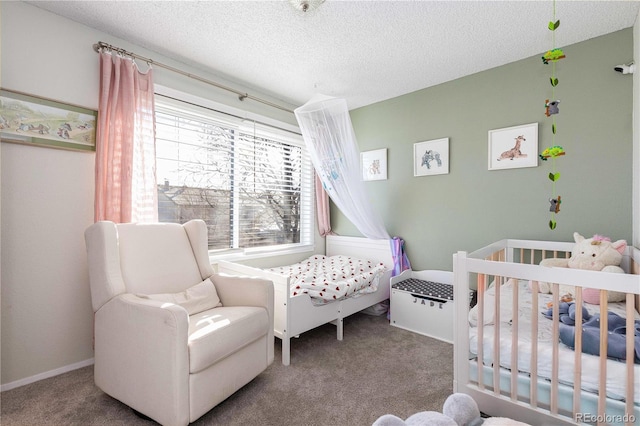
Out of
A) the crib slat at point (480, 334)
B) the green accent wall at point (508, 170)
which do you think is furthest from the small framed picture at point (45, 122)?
the green accent wall at point (508, 170)

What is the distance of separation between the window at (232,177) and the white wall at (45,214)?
562 millimetres

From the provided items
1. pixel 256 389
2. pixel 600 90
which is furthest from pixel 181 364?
pixel 600 90

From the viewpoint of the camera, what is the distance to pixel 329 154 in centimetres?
285

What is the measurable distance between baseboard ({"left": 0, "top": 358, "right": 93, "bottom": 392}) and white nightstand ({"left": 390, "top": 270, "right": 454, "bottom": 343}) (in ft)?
8.37

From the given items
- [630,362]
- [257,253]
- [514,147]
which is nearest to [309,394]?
[630,362]

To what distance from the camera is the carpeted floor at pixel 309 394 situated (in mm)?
1584

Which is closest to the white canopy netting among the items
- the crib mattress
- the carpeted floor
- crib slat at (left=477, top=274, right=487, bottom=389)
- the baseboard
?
the carpeted floor

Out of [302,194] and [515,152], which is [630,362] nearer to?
[515,152]

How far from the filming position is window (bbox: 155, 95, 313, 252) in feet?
8.60

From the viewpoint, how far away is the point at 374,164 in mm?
3660

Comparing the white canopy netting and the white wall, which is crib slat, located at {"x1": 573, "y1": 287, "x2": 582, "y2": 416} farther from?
the white wall

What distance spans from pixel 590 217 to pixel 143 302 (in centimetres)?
320

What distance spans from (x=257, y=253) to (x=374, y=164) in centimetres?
176

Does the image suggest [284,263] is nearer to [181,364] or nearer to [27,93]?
[181,364]
